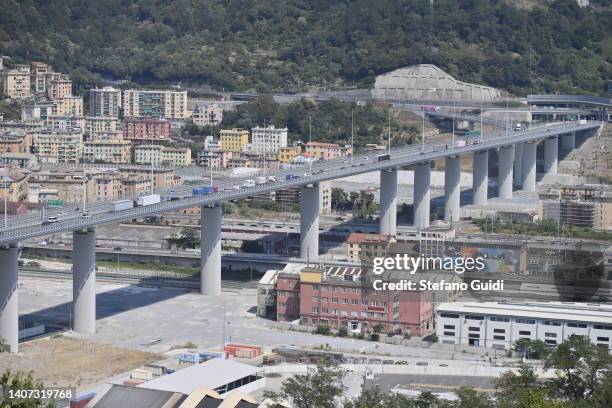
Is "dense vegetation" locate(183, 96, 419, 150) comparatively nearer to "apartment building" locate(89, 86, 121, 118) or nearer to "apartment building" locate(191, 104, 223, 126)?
"apartment building" locate(191, 104, 223, 126)

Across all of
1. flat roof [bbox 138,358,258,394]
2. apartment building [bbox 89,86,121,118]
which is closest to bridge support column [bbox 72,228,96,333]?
flat roof [bbox 138,358,258,394]

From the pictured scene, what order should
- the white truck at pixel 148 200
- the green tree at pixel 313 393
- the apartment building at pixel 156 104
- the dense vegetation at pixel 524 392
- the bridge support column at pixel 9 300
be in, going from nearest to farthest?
the dense vegetation at pixel 524 392 < the green tree at pixel 313 393 < the bridge support column at pixel 9 300 < the white truck at pixel 148 200 < the apartment building at pixel 156 104

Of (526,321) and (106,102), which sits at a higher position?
(106,102)

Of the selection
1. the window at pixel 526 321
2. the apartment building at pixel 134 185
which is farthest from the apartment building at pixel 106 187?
the window at pixel 526 321

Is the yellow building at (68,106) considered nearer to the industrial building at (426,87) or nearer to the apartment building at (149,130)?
the apartment building at (149,130)

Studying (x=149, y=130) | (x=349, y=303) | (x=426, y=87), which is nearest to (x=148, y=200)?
(x=349, y=303)

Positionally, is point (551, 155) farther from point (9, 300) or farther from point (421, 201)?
point (9, 300)
